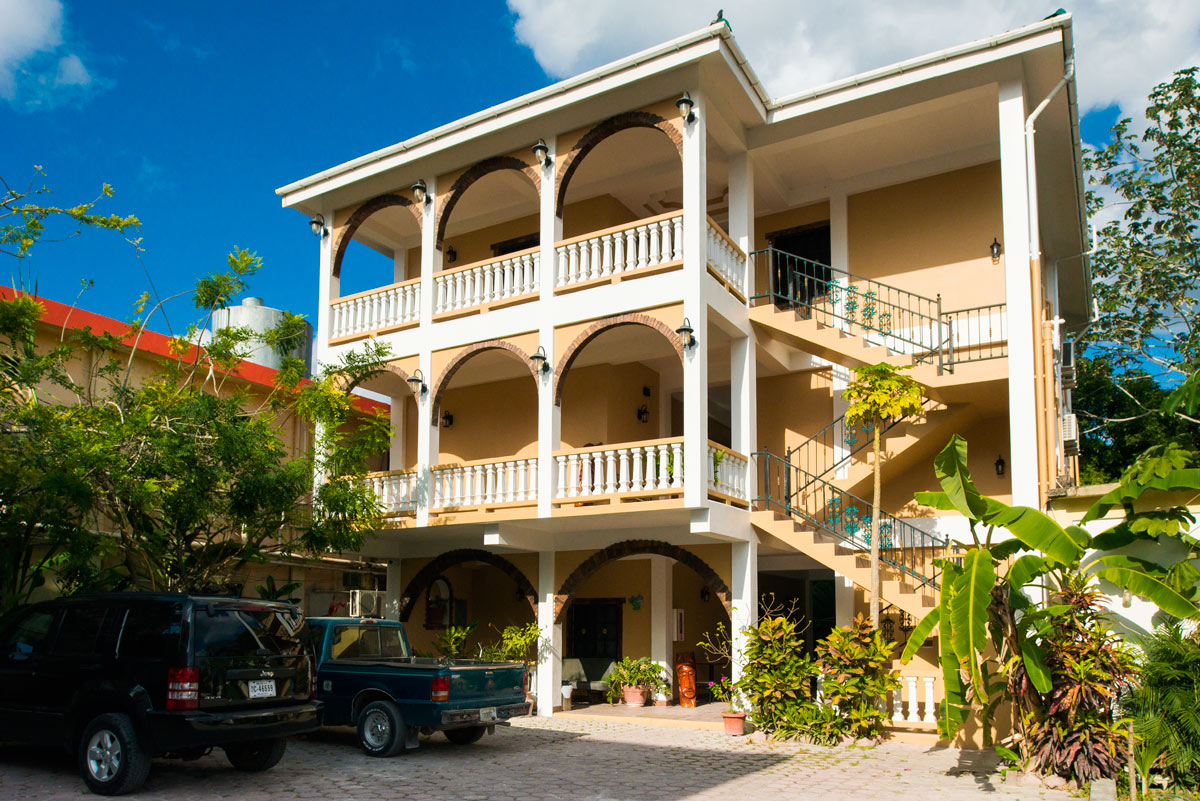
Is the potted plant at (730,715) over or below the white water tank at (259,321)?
below

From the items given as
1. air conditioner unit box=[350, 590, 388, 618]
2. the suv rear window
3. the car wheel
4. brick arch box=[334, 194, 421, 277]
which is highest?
brick arch box=[334, 194, 421, 277]

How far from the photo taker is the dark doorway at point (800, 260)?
668 inches

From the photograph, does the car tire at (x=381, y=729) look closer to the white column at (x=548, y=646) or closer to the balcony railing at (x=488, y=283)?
the white column at (x=548, y=646)

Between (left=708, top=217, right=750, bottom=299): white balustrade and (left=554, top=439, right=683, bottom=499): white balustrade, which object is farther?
(left=708, top=217, right=750, bottom=299): white balustrade

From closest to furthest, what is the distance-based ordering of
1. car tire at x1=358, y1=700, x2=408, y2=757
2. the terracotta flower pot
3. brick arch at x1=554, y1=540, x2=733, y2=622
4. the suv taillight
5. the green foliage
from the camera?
the suv taillight, the green foliage, car tire at x1=358, y1=700, x2=408, y2=757, brick arch at x1=554, y1=540, x2=733, y2=622, the terracotta flower pot

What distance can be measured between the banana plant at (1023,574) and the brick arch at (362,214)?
10.5 meters

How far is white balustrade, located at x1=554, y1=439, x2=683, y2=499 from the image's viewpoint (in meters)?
13.7

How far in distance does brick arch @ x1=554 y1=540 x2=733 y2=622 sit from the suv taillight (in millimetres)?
7777

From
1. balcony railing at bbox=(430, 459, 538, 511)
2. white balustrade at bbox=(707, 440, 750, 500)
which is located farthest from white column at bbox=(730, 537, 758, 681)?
balcony railing at bbox=(430, 459, 538, 511)

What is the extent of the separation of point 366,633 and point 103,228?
20.3ft

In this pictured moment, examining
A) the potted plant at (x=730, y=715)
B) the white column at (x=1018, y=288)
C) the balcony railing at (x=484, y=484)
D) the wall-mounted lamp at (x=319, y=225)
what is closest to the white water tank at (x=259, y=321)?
the wall-mounted lamp at (x=319, y=225)

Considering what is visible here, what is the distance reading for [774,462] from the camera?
16.4 metres

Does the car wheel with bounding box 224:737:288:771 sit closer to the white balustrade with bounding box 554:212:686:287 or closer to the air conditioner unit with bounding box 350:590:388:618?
the white balustrade with bounding box 554:212:686:287

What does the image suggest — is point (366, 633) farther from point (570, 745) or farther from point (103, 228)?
point (103, 228)
